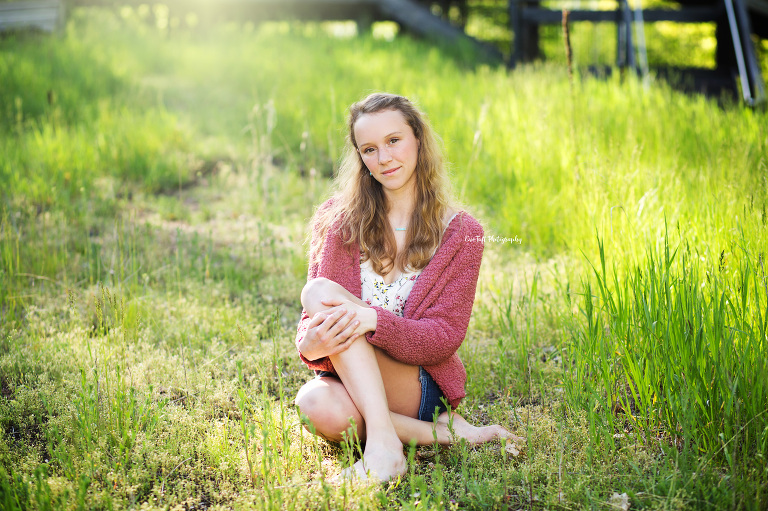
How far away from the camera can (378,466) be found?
1.98 m

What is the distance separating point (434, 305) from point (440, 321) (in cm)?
8

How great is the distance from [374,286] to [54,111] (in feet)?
16.1

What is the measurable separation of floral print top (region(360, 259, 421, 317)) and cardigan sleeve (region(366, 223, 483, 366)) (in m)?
0.15

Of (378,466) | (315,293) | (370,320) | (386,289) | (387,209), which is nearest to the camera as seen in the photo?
(378,466)

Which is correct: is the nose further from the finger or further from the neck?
the finger

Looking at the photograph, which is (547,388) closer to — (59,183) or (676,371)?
(676,371)

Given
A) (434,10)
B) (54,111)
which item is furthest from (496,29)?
(54,111)

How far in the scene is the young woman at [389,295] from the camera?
2.10 m

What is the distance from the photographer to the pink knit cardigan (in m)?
2.15

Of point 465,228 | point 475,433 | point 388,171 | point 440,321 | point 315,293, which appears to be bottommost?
point 475,433

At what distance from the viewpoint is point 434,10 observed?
414 inches

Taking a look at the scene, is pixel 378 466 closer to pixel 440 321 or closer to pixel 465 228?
pixel 440 321

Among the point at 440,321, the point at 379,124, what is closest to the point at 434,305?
the point at 440,321

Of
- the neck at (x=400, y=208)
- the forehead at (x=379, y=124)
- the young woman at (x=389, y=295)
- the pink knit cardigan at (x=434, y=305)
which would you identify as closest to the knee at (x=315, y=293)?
the young woman at (x=389, y=295)
